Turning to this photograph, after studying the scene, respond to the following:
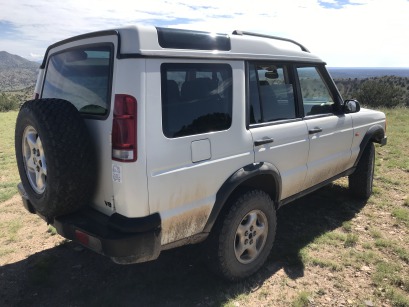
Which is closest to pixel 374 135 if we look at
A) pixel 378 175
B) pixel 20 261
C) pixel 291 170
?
pixel 378 175

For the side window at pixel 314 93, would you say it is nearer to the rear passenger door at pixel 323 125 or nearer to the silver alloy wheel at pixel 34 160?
the rear passenger door at pixel 323 125

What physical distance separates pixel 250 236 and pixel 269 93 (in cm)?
131

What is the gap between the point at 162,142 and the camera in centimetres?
234

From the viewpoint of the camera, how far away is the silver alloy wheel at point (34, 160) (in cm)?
259

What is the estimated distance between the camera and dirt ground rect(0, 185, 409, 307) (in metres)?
2.95

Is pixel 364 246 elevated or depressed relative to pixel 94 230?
depressed

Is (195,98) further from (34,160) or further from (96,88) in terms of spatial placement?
(34,160)

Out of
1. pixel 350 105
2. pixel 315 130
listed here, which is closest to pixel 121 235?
pixel 315 130

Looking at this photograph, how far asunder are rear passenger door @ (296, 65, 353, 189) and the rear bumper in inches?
79.6

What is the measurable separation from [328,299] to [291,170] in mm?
1188

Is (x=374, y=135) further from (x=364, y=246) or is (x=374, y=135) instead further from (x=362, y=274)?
(x=362, y=274)

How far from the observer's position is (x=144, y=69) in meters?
2.26

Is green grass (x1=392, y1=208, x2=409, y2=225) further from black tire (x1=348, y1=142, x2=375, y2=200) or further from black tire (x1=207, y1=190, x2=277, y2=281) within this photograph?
black tire (x1=207, y1=190, x2=277, y2=281)

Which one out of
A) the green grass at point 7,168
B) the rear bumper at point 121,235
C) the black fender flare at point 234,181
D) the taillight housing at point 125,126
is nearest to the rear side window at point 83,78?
the taillight housing at point 125,126
